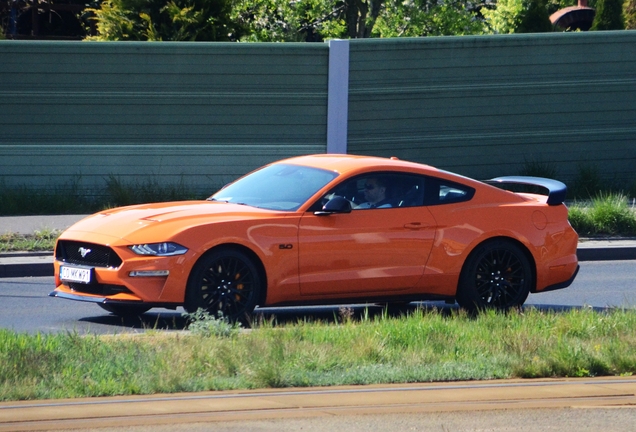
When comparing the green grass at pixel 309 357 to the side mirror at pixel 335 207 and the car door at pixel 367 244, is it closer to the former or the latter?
the car door at pixel 367 244

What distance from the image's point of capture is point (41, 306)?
34.1 ft

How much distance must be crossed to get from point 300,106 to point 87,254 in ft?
31.9

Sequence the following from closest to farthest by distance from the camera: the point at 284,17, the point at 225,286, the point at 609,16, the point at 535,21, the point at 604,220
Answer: the point at 225,286, the point at 604,220, the point at 535,21, the point at 609,16, the point at 284,17

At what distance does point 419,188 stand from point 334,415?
14.3 feet

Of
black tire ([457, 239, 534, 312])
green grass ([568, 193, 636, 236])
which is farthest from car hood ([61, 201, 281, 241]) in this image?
green grass ([568, 193, 636, 236])

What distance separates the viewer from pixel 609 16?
2480cm

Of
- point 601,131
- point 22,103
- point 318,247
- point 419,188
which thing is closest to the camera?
point 318,247

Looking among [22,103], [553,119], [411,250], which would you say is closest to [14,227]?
[22,103]

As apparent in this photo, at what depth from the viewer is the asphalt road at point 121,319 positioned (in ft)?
30.3

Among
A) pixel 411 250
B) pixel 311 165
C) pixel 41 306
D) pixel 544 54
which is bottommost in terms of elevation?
pixel 41 306

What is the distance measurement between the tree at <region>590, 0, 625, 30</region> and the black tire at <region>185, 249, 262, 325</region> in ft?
58.6

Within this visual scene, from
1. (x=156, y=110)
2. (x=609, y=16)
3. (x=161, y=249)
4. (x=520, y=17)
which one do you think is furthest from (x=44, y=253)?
(x=520, y=17)

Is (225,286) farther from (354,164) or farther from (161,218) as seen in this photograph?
(354,164)

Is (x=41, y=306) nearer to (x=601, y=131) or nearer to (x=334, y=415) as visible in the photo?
(x=334, y=415)
